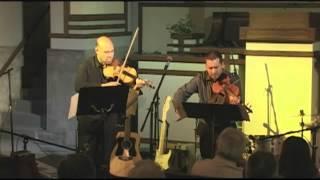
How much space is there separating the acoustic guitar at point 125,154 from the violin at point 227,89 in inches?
40.9

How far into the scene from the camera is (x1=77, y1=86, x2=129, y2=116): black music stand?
7.48 m

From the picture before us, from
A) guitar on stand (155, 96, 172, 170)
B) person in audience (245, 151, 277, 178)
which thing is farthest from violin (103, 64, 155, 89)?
person in audience (245, 151, 277, 178)

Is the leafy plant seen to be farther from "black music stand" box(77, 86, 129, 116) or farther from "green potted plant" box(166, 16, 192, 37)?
"black music stand" box(77, 86, 129, 116)

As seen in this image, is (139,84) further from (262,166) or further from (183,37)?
(262,166)

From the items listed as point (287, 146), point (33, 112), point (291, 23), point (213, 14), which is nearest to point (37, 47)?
point (33, 112)

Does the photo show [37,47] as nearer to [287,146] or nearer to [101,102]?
[101,102]

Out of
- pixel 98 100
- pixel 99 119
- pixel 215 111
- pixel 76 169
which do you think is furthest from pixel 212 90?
pixel 76 169

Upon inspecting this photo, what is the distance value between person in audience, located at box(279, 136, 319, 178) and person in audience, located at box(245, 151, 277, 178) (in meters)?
0.32

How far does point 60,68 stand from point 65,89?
294 millimetres

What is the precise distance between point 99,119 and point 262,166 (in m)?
3.68

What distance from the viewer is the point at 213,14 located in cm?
1112

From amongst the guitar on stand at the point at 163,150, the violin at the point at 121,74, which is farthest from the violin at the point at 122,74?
the guitar on stand at the point at 163,150

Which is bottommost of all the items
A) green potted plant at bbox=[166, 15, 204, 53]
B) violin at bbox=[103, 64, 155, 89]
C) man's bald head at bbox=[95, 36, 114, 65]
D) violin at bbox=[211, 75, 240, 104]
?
violin at bbox=[211, 75, 240, 104]

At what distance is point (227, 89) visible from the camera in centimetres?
814
